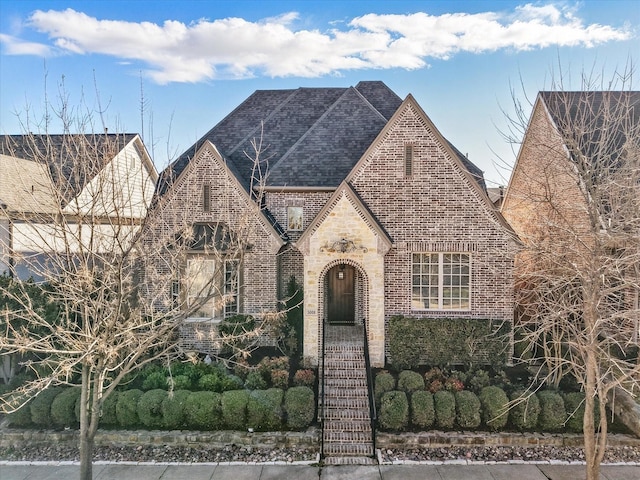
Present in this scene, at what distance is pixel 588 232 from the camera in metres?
7.89

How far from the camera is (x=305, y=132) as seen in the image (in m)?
17.5

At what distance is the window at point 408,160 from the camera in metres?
13.7

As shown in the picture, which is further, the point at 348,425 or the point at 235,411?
the point at 348,425

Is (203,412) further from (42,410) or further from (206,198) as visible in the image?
(206,198)

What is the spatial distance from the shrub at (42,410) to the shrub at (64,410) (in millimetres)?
139

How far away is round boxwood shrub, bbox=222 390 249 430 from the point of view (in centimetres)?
1001

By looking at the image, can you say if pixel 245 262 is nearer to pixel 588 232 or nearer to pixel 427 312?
pixel 427 312

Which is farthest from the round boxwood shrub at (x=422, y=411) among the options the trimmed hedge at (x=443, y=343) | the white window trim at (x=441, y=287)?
the white window trim at (x=441, y=287)

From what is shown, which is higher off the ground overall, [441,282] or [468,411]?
[441,282]

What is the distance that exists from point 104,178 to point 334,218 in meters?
7.26

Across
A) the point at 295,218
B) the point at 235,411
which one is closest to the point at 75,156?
the point at 235,411

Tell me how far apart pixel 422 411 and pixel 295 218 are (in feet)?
27.0

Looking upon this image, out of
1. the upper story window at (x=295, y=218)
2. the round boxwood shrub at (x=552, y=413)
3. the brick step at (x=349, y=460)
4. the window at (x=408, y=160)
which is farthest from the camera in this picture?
the upper story window at (x=295, y=218)

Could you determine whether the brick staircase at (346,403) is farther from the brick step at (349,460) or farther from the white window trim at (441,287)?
the white window trim at (441,287)
